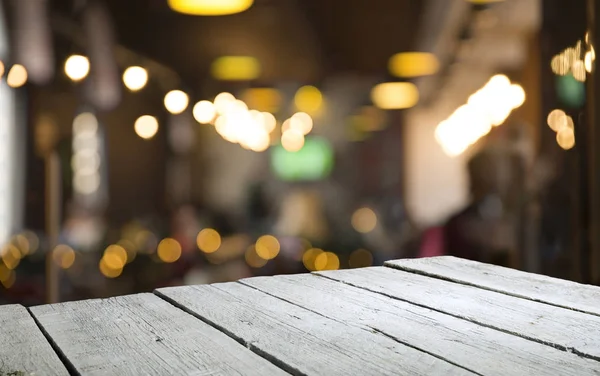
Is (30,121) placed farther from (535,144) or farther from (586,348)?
(586,348)

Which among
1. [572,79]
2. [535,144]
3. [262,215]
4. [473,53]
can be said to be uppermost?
[473,53]

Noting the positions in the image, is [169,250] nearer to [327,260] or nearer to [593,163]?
[327,260]

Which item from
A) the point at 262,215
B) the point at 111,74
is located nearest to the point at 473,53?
the point at 262,215

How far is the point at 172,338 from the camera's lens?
0.70m

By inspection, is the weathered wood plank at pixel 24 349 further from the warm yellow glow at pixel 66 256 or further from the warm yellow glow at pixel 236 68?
the warm yellow glow at pixel 236 68

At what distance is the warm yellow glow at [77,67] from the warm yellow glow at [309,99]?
49.5 inches

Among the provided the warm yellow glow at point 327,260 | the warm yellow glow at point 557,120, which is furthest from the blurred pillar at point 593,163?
the warm yellow glow at point 327,260

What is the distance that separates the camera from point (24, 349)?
672 mm

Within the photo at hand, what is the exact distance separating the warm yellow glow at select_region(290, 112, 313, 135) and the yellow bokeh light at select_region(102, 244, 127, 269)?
4.40 ft

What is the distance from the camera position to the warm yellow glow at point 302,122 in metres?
4.42

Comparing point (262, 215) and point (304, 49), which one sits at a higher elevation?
point (304, 49)

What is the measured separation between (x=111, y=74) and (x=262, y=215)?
120 centimetres

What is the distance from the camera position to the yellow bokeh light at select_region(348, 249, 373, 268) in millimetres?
3881

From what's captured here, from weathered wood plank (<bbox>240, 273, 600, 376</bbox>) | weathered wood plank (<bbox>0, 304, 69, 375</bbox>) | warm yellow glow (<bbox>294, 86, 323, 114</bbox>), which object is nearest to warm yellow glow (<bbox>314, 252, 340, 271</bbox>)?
warm yellow glow (<bbox>294, 86, 323, 114</bbox>)
